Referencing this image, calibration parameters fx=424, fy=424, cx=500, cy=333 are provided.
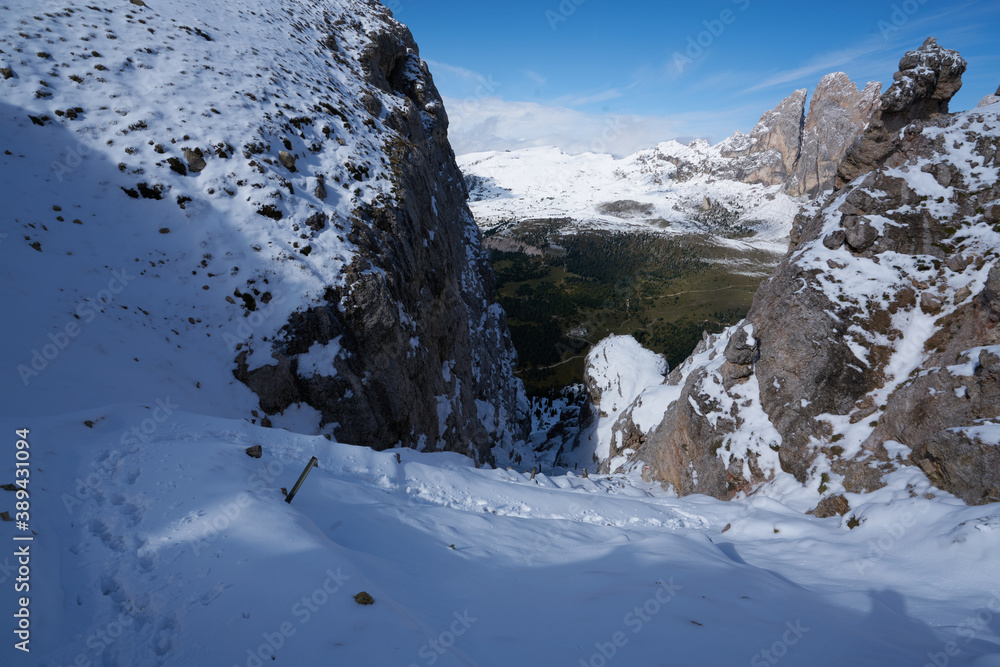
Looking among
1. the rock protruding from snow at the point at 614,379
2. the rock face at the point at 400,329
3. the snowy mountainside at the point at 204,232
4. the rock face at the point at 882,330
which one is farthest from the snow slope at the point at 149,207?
the rock protruding from snow at the point at 614,379

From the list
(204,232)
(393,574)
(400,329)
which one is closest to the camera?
(393,574)

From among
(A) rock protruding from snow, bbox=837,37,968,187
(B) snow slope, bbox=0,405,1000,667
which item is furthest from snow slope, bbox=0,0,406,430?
(A) rock protruding from snow, bbox=837,37,968,187

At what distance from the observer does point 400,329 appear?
16.4 m

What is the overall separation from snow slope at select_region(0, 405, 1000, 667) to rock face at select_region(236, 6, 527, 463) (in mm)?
5106

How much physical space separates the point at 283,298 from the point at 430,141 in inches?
861

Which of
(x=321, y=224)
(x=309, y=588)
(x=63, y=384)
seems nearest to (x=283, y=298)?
(x=321, y=224)

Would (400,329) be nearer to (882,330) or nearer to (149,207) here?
(149,207)

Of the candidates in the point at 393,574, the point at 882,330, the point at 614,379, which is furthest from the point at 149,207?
the point at 614,379

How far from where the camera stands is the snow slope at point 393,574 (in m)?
3.74

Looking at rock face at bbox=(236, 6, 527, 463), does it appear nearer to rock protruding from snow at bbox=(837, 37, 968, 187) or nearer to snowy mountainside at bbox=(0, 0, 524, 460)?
snowy mountainside at bbox=(0, 0, 524, 460)

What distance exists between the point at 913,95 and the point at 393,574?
2354 cm

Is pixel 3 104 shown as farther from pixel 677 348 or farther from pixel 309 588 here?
pixel 677 348

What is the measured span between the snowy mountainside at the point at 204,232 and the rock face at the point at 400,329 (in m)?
0.09

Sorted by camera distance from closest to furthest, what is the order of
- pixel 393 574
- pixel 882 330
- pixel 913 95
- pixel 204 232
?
pixel 393 574 < pixel 882 330 < pixel 204 232 < pixel 913 95
